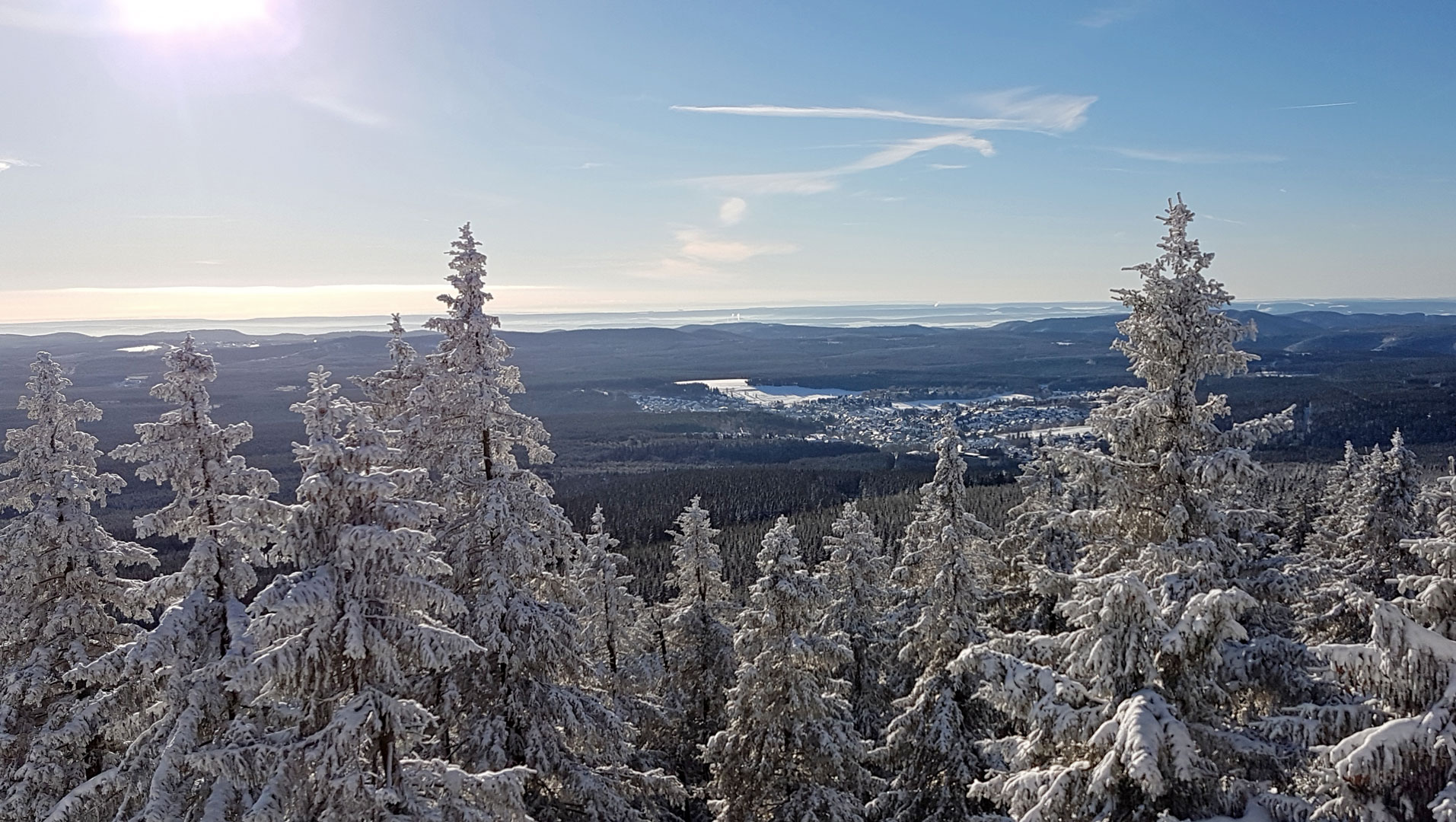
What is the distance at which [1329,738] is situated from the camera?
1195cm

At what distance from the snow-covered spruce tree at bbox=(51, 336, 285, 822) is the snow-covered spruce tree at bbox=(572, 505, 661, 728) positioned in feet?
55.1

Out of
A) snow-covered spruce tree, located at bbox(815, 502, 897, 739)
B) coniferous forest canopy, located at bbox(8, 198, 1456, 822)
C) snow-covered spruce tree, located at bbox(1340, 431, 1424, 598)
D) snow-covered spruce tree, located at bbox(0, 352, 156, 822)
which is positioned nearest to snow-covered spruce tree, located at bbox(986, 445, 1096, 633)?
coniferous forest canopy, located at bbox(8, 198, 1456, 822)

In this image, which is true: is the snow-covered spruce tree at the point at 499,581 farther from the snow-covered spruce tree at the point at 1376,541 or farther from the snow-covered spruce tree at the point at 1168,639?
the snow-covered spruce tree at the point at 1376,541

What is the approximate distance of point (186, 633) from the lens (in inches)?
525

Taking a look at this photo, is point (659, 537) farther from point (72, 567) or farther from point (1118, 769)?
point (1118, 769)

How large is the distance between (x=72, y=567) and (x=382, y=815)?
12.6m

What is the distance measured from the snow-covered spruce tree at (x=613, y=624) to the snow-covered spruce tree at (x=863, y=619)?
7.81 metres

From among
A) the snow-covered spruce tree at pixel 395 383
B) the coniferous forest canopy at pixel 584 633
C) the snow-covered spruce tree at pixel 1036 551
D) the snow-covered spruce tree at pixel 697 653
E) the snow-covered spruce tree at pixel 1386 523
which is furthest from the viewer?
the snow-covered spruce tree at pixel 697 653

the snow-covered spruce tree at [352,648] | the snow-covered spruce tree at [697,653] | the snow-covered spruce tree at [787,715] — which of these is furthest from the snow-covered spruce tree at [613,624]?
the snow-covered spruce tree at [352,648]

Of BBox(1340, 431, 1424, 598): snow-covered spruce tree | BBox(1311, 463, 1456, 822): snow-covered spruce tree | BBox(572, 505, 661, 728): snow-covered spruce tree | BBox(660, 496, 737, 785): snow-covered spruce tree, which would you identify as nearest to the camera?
BBox(1311, 463, 1456, 822): snow-covered spruce tree

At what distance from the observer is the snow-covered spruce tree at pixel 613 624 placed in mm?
31984

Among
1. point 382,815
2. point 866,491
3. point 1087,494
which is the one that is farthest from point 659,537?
point 382,815

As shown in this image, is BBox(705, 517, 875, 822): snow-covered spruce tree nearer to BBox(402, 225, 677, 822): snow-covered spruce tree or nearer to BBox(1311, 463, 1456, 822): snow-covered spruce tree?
BBox(402, 225, 677, 822): snow-covered spruce tree

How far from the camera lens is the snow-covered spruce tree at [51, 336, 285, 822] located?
39.8 feet
